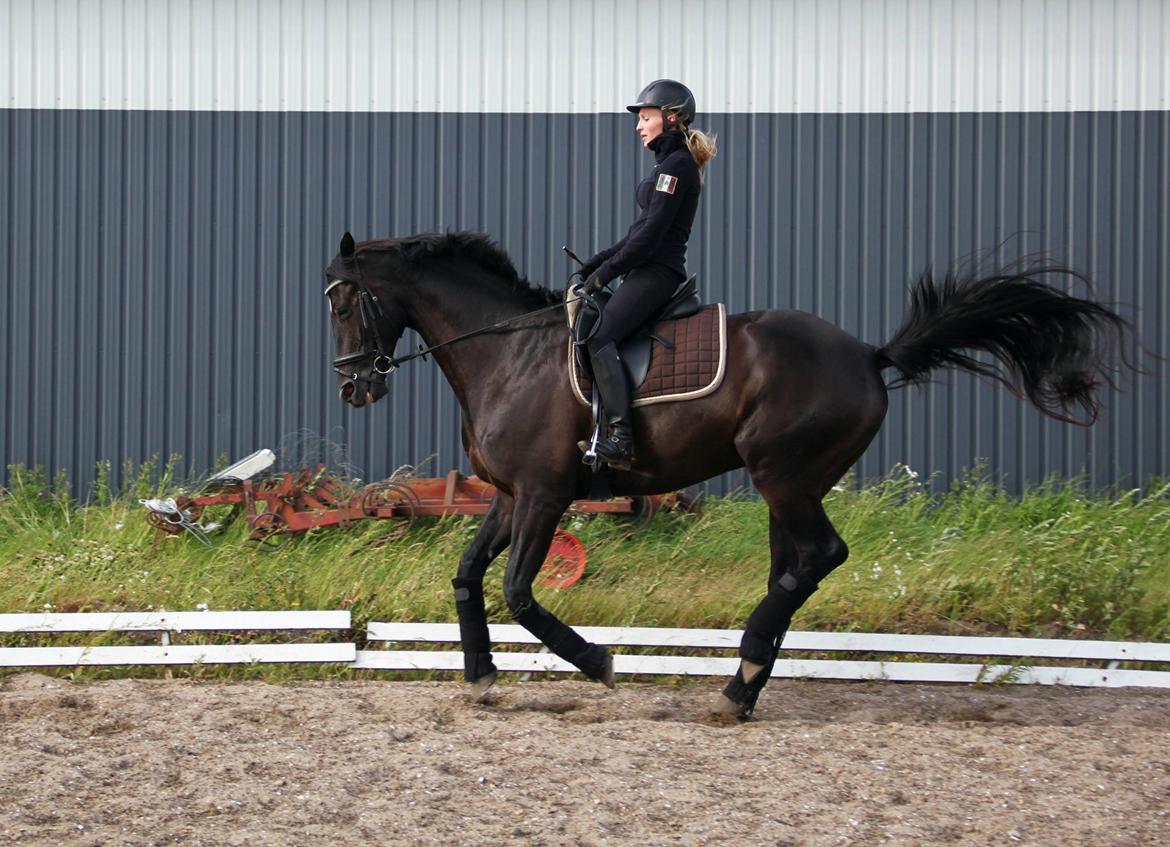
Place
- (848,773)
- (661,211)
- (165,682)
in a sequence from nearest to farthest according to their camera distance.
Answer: (848,773), (661,211), (165,682)

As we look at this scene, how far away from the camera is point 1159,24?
33.9 ft

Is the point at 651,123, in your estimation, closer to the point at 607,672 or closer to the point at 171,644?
the point at 607,672

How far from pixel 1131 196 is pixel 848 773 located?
273 inches

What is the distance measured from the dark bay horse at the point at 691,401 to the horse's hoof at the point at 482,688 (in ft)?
0.11

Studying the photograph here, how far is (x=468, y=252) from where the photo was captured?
22.6 feet

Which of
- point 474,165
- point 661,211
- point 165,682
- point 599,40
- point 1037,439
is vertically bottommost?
point 165,682

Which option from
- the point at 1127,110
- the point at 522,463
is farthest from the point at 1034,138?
the point at 522,463

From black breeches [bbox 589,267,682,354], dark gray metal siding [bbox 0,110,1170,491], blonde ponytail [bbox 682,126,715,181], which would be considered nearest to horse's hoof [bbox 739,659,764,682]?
black breeches [bbox 589,267,682,354]

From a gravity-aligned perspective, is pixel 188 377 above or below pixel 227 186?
below

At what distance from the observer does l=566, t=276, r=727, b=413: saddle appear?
6367mm

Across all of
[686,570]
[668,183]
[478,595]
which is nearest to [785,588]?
[478,595]

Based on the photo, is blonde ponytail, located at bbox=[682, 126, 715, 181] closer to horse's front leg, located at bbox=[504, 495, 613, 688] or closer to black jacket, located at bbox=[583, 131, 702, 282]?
black jacket, located at bbox=[583, 131, 702, 282]

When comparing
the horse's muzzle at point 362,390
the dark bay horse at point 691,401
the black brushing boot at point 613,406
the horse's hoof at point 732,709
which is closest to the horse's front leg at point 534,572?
the dark bay horse at point 691,401

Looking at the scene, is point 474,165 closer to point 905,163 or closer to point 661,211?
point 905,163
